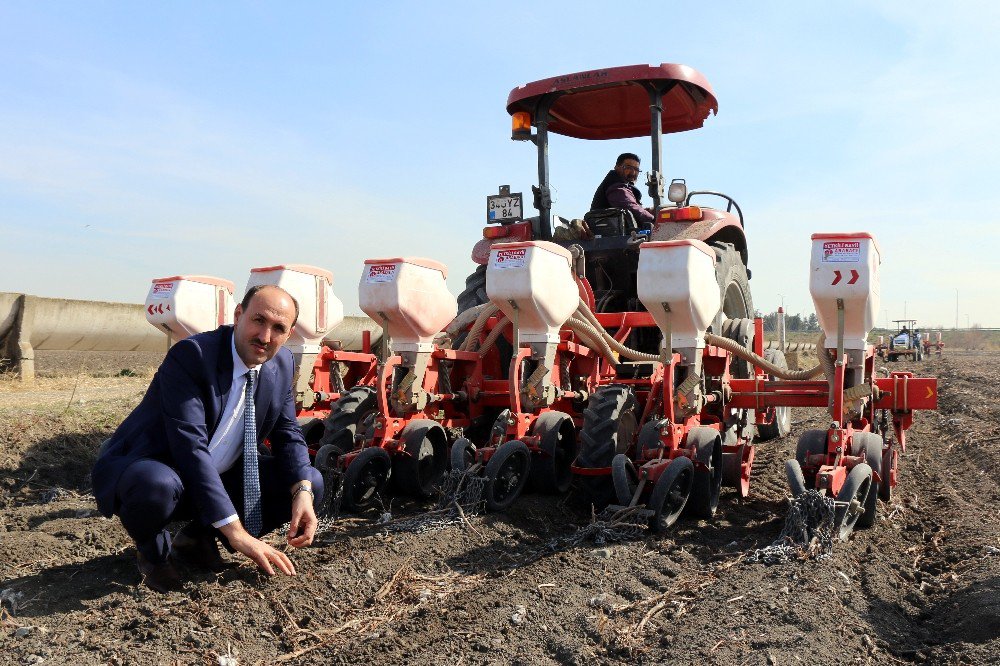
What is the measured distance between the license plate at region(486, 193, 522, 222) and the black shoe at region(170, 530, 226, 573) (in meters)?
4.06

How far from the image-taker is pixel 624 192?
22.9ft

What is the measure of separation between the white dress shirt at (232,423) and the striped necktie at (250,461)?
0.02 m

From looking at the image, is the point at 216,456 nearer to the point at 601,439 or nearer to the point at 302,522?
the point at 302,522

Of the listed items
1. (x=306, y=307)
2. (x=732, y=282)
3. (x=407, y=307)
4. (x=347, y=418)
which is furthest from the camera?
(x=732, y=282)

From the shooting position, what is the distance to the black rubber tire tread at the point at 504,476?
453 centimetres

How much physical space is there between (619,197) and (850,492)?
3516 mm

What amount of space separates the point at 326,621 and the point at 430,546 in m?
0.95

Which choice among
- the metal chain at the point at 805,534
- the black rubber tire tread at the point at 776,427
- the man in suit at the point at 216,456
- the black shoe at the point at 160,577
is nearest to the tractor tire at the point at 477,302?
the black rubber tire tread at the point at 776,427

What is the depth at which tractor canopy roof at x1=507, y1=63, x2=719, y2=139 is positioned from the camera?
6.54m

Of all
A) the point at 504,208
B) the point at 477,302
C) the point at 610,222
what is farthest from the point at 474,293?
the point at 610,222

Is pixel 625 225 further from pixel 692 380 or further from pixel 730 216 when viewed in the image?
pixel 692 380

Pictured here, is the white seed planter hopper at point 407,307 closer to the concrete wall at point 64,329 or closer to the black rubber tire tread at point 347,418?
the black rubber tire tread at point 347,418

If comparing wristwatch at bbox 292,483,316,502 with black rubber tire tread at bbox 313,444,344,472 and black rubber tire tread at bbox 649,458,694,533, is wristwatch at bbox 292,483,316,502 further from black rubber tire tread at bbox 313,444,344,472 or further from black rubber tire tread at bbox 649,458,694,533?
black rubber tire tread at bbox 649,458,694,533

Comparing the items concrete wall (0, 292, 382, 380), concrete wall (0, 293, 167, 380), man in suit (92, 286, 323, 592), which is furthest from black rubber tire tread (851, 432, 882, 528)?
concrete wall (0, 293, 167, 380)
